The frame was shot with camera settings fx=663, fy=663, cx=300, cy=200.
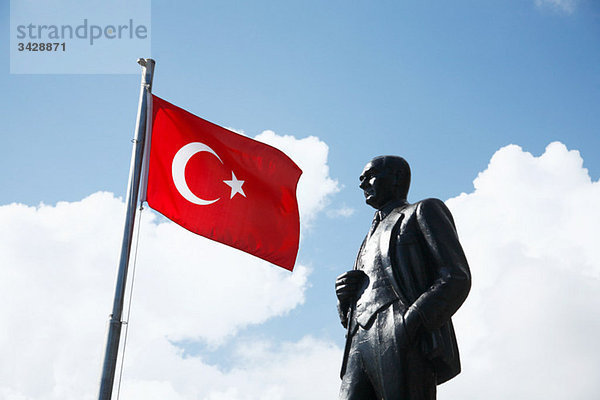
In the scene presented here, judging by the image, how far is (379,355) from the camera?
197 inches

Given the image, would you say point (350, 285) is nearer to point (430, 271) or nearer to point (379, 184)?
point (430, 271)

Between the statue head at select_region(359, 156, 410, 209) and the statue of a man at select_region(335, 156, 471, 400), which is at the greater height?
the statue head at select_region(359, 156, 410, 209)

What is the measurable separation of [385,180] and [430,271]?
38.8 inches

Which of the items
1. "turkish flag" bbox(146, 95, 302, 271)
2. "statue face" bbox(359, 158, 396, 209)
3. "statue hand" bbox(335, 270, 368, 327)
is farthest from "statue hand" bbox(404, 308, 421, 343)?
"turkish flag" bbox(146, 95, 302, 271)

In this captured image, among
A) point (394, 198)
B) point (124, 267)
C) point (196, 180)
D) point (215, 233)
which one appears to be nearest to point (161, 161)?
point (196, 180)

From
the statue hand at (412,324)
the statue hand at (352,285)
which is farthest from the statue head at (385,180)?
the statue hand at (412,324)

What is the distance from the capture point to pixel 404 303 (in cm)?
507

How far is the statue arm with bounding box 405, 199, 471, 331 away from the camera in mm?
4859

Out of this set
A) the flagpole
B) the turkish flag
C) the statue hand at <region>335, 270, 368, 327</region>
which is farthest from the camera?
the turkish flag

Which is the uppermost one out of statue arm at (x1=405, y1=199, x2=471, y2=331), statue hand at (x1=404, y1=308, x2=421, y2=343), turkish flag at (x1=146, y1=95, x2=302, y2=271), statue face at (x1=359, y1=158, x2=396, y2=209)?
turkish flag at (x1=146, y1=95, x2=302, y2=271)

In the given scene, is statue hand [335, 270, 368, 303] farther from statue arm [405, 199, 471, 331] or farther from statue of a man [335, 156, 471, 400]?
statue arm [405, 199, 471, 331]

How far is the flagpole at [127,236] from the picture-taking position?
762 centimetres

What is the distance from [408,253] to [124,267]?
13.9 feet

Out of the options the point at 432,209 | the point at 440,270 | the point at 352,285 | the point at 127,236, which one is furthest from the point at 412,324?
the point at 127,236
